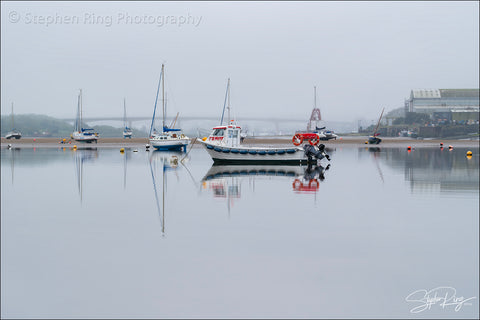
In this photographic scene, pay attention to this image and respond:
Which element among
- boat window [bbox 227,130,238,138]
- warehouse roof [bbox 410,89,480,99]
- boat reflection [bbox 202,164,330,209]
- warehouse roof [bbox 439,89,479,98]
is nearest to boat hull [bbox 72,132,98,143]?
boat window [bbox 227,130,238,138]

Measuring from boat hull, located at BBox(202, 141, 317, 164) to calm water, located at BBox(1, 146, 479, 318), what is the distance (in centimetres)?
1651

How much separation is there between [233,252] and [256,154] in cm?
2880

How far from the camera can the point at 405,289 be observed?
9.54 meters

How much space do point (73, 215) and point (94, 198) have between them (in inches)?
165

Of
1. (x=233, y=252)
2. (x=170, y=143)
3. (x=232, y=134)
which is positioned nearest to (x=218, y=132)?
(x=232, y=134)

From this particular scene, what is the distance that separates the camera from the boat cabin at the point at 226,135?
41625 millimetres

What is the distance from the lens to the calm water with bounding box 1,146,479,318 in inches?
353

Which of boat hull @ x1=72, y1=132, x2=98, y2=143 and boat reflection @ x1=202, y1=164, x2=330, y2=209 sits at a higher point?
boat hull @ x1=72, y1=132, x2=98, y2=143

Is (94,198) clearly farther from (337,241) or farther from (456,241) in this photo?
(456,241)

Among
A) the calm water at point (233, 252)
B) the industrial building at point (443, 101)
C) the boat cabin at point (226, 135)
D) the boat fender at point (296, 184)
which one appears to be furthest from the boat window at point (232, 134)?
the industrial building at point (443, 101)

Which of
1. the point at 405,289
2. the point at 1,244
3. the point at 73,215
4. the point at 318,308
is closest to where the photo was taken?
the point at 318,308

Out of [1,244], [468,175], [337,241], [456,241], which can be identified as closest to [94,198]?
[1,244]

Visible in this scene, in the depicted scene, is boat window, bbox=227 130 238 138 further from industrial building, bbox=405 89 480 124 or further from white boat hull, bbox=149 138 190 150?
industrial building, bbox=405 89 480 124
